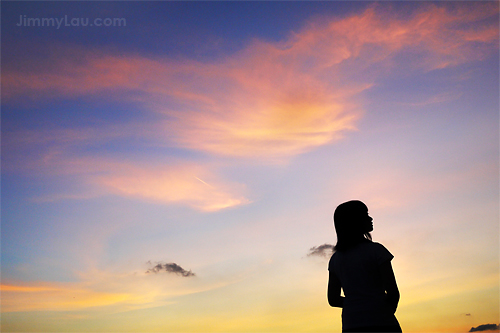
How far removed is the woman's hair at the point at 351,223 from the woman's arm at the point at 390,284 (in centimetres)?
49

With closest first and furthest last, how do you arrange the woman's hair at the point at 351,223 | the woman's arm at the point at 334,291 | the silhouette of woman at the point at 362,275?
the silhouette of woman at the point at 362,275
the woman's hair at the point at 351,223
the woman's arm at the point at 334,291

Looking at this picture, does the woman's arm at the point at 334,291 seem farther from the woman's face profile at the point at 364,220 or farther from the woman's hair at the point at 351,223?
the woman's face profile at the point at 364,220

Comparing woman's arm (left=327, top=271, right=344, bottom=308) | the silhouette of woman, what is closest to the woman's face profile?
the silhouette of woman

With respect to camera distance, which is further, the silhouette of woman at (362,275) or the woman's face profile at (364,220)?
the woman's face profile at (364,220)

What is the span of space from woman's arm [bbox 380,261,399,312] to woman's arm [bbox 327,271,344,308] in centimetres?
78

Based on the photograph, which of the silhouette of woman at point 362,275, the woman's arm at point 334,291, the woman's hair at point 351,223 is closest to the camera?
the silhouette of woman at point 362,275

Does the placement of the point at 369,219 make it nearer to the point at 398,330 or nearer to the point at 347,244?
the point at 347,244

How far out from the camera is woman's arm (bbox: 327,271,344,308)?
6.14 m

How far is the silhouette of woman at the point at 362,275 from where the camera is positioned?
5492 millimetres

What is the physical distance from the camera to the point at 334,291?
6.20 m

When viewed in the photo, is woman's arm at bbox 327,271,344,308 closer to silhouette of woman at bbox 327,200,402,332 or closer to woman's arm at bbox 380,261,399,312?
silhouette of woman at bbox 327,200,402,332

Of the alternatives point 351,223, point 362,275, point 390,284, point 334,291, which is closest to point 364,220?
point 351,223

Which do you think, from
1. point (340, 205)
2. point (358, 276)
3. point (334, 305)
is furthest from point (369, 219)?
point (334, 305)

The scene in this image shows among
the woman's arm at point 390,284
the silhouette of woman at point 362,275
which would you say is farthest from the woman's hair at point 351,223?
the woman's arm at point 390,284
